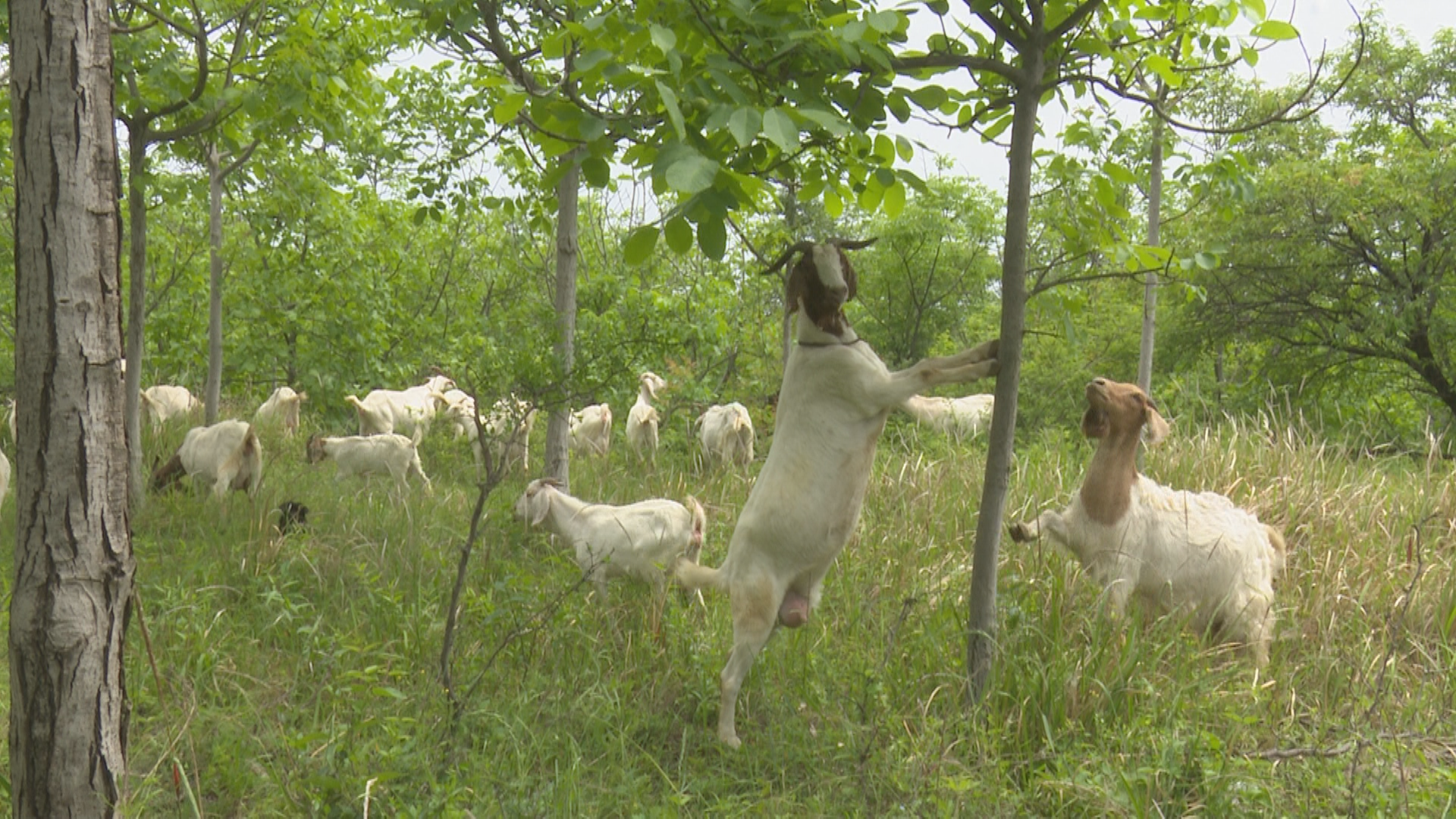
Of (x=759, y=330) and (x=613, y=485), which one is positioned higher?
(x=759, y=330)

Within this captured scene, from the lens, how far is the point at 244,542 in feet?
22.9

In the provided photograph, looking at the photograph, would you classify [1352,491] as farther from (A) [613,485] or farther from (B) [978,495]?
(A) [613,485]

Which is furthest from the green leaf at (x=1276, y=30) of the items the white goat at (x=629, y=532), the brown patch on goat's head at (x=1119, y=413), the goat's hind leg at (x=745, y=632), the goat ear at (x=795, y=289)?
the white goat at (x=629, y=532)

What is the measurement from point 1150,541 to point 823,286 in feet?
8.14

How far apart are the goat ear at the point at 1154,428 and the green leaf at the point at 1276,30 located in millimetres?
1960

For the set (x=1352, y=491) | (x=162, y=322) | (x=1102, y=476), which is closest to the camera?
(x=1102, y=476)

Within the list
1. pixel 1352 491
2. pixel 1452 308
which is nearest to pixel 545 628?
pixel 1352 491

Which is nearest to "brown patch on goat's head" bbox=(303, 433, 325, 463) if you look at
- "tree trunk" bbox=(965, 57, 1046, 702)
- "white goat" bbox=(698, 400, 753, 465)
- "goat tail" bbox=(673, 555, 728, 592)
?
"white goat" bbox=(698, 400, 753, 465)

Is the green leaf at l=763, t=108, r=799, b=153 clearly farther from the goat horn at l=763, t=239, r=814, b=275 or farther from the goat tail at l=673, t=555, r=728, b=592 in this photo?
the goat tail at l=673, t=555, r=728, b=592

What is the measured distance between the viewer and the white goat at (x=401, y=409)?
1234 centimetres

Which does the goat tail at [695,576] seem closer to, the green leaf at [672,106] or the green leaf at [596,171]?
the green leaf at [596,171]

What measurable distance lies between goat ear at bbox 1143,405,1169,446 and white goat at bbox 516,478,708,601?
265cm

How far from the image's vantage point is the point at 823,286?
3.83 m

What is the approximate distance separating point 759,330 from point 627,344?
29.8 ft
